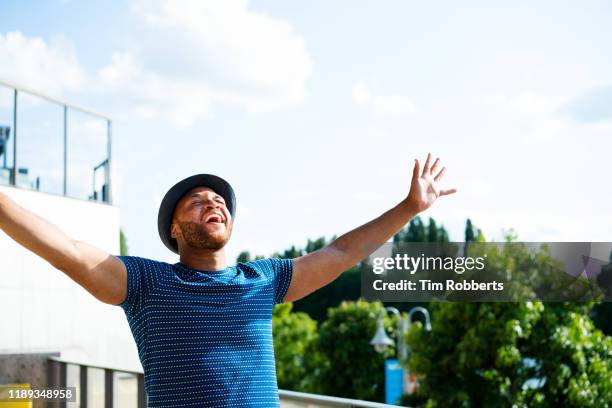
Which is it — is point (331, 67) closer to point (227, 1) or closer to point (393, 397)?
point (227, 1)

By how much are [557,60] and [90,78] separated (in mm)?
30610

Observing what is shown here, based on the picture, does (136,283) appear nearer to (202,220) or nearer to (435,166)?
(202,220)

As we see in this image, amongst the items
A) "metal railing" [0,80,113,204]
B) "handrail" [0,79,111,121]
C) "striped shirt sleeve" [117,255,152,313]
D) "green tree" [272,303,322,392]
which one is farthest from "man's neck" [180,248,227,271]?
"green tree" [272,303,322,392]

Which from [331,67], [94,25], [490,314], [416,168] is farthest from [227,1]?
[416,168]

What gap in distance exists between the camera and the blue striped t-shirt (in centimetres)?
170

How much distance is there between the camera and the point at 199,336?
Answer: 1.71 metres

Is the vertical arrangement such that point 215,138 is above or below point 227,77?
below

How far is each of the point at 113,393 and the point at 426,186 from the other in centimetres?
338

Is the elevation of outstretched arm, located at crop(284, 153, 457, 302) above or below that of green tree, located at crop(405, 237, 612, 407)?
above

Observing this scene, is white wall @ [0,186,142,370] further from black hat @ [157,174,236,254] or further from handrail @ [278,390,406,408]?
black hat @ [157,174,236,254]

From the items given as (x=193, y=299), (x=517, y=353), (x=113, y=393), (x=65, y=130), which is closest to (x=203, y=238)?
(x=193, y=299)

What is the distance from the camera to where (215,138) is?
48.3 m

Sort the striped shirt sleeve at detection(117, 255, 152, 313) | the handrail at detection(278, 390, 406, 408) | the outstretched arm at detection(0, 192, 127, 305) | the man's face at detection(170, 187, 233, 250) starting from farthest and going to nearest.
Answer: the handrail at detection(278, 390, 406, 408) → the man's face at detection(170, 187, 233, 250) → the striped shirt sleeve at detection(117, 255, 152, 313) → the outstretched arm at detection(0, 192, 127, 305)

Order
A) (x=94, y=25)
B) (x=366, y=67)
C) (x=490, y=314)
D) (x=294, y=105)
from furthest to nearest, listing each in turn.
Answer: (x=366, y=67) → (x=294, y=105) → (x=94, y=25) → (x=490, y=314)
